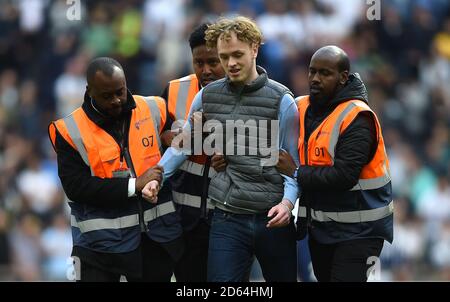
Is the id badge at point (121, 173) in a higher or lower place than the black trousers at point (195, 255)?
higher

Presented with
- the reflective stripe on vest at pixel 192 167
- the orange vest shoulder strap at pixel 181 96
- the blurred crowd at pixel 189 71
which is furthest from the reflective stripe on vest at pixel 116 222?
the blurred crowd at pixel 189 71

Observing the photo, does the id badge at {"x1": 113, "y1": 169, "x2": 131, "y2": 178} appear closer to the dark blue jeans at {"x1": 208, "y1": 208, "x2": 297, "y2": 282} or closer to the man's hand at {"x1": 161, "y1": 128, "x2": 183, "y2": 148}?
the man's hand at {"x1": 161, "y1": 128, "x2": 183, "y2": 148}

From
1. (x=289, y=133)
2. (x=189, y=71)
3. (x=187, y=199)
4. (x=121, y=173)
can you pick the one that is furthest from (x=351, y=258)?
(x=189, y=71)

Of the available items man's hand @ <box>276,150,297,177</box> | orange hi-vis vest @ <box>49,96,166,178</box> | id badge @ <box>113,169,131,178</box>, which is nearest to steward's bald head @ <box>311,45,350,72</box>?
Answer: man's hand @ <box>276,150,297,177</box>

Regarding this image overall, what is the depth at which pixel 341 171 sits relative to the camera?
648 centimetres

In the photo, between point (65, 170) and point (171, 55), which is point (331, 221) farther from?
point (171, 55)

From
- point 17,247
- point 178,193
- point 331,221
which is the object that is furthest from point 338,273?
point 17,247

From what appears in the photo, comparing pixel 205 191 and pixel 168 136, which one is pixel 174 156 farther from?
pixel 205 191

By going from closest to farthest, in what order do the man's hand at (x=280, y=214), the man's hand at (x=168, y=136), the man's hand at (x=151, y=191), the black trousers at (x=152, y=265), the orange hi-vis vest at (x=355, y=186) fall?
the man's hand at (x=280, y=214)
the man's hand at (x=151, y=191)
the orange hi-vis vest at (x=355, y=186)
the black trousers at (x=152, y=265)
the man's hand at (x=168, y=136)

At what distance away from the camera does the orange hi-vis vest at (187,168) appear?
6961 millimetres

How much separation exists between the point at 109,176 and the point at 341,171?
1333 millimetres

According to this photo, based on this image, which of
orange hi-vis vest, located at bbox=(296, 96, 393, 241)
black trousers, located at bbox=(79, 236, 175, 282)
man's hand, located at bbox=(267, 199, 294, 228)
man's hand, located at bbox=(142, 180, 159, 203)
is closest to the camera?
man's hand, located at bbox=(267, 199, 294, 228)

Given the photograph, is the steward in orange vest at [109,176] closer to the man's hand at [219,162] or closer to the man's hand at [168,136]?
the man's hand at [168,136]

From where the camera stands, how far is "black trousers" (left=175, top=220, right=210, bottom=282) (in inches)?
275
